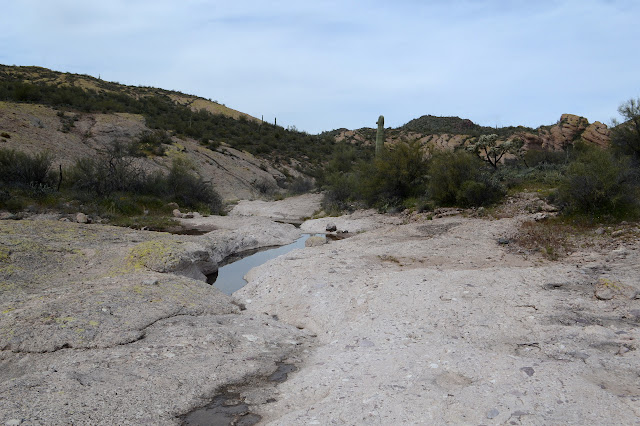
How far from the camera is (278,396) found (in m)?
3.72

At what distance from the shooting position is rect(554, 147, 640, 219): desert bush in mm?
10898

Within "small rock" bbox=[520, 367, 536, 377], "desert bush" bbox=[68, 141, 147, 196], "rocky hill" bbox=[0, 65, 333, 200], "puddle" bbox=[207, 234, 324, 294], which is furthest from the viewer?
"rocky hill" bbox=[0, 65, 333, 200]

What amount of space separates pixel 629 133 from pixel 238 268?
17.5 m

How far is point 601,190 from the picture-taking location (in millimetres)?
11094

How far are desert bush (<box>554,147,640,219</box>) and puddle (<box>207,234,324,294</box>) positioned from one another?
826cm

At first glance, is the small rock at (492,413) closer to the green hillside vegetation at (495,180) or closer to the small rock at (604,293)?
the small rock at (604,293)

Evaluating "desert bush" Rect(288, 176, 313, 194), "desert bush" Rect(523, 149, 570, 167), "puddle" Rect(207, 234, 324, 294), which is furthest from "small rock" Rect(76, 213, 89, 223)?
"desert bush" Rect(523, 149, 570, 167)

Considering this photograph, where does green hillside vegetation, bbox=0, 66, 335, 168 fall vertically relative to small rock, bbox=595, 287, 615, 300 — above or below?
above

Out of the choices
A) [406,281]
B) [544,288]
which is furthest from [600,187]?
[406,281]

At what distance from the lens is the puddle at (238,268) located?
9.22 m

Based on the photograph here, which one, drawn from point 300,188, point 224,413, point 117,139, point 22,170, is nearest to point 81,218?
point 22,170

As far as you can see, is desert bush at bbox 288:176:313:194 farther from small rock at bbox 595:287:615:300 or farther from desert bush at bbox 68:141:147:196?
small rock at bbox 595:287:615:300

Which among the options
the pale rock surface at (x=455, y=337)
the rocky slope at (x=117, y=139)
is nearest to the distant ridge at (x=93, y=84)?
the rocky slope at (x=117, y=139)

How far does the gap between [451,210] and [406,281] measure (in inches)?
347
